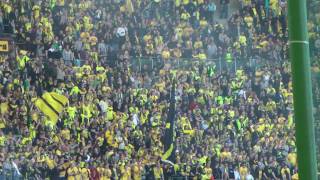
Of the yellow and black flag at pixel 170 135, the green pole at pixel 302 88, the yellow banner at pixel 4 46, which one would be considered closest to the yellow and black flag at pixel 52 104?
the yellow banner at pixel 4 46

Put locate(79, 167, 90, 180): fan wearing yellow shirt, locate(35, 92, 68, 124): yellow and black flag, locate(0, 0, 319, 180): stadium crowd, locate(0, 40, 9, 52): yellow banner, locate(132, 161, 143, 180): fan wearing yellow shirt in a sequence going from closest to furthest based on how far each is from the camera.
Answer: locate(79, 167, 90, 180): fan wearing yellow shirt < locate(132, 161, 143, 180): fan wearing yellow shirt < locate(0, 0, 319, 180): stadium crowd < locate(35, 92, 68, 124): yellow and black flag < locate(0, 40, 9, 52): yellow banner

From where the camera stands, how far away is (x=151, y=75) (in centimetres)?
2273

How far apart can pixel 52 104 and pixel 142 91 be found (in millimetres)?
3305

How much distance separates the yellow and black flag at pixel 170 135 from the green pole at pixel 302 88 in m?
17.2

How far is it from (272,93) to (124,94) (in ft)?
16.7

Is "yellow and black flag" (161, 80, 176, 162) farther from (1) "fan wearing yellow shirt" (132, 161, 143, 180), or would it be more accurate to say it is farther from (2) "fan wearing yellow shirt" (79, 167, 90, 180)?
(2) "fan wearing yellow shirt" (79, 167, 90, 180)

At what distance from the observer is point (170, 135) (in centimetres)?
2073

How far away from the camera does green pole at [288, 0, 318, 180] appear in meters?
2.80

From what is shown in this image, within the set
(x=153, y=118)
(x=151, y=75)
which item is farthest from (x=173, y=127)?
(x=151, y=75)

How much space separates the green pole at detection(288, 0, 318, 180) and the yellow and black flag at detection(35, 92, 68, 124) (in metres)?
17.3

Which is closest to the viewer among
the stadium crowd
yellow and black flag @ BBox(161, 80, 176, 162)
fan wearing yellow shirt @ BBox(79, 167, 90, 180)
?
fan wearing yellow shirt @ BBox(79, 167, 90, 180)

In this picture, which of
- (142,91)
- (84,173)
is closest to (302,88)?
(84,173)

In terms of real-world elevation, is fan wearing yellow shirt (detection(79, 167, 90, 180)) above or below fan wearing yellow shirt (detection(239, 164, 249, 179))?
above

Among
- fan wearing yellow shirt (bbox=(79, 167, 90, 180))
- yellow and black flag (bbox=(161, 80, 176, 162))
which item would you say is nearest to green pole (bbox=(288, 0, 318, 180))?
fan wearing yellow shirt (bbox=(79, 167, 90, 180))
